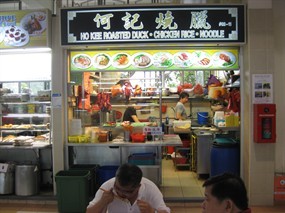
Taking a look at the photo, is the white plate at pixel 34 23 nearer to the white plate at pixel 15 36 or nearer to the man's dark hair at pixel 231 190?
the white plate at pixel 15 36

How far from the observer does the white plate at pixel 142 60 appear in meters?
5.25

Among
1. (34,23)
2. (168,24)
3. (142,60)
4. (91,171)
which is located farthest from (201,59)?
(34,23)

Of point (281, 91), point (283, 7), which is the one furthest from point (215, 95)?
point (283, 7)

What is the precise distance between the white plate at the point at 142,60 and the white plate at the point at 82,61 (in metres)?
0.78

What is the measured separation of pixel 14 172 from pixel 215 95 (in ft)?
13.6

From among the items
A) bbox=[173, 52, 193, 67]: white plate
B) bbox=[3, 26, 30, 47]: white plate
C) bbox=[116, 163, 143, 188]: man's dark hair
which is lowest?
bbox=[116, 163, 143, 188]: man's dark hair

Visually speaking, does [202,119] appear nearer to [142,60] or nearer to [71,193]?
[142,60]

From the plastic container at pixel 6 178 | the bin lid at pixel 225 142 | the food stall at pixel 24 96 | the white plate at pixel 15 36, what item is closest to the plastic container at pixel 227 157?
the bin lid at pixel 225 142

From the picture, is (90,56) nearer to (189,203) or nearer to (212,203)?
(189,203)

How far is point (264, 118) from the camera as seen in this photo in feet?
15.8

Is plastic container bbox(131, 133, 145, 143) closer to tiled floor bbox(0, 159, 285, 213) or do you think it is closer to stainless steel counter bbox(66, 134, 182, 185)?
stainless steel counter bbox(66, 134, 182, 185)

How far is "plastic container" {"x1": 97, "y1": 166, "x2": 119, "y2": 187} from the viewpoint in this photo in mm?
5273

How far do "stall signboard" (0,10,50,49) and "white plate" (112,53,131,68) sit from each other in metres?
1.10

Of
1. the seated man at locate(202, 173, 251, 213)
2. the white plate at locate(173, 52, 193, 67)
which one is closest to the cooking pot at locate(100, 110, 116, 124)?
the white plate at locate(173, 52, 193, 67)
